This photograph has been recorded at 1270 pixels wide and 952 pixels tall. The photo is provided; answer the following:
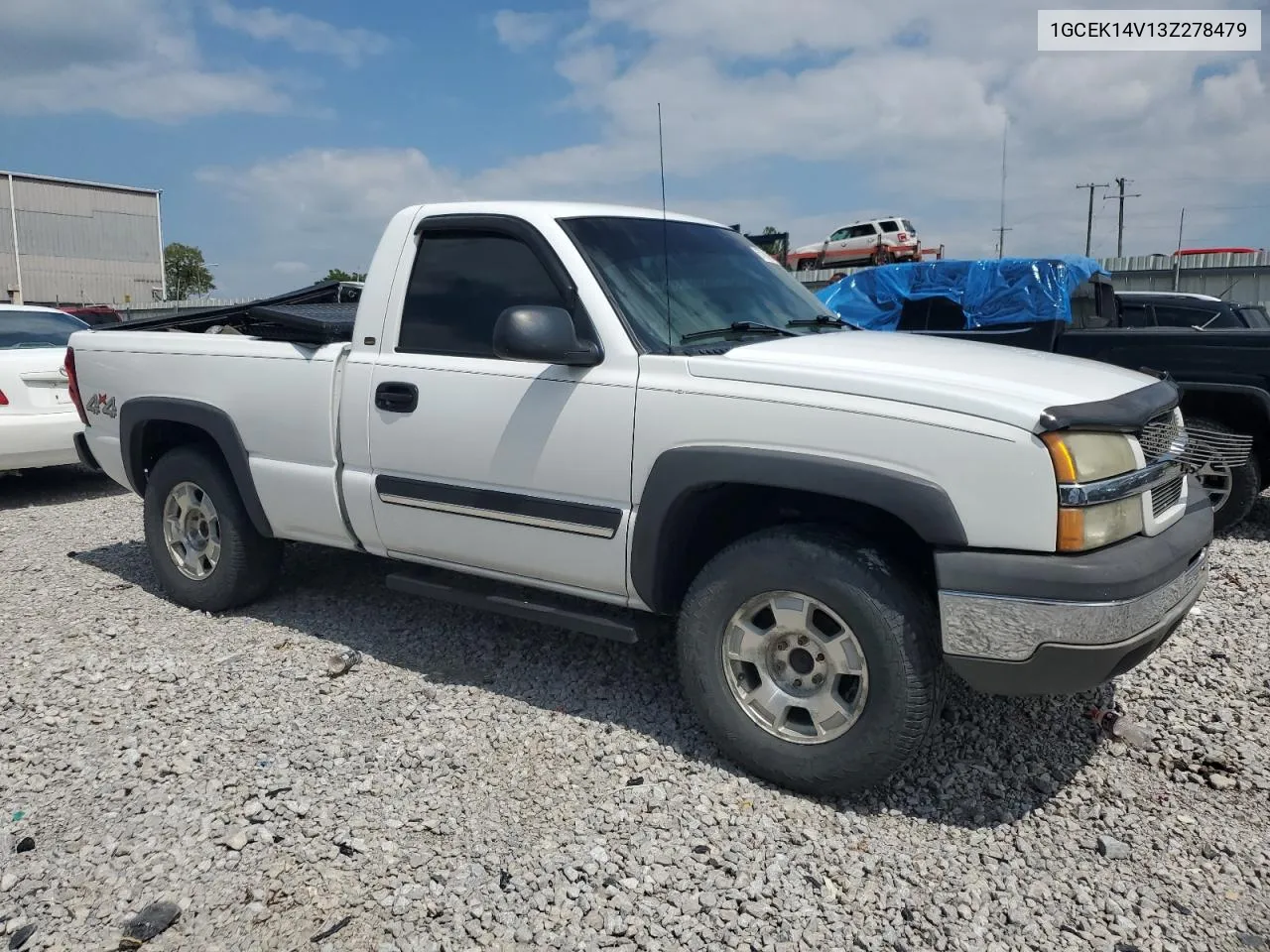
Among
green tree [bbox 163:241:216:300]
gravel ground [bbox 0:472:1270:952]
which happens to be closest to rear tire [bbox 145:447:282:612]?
gravel ground [bbox 0:472:1270:952]

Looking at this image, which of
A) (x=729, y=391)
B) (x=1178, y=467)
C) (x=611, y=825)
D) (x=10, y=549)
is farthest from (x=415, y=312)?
(x=10, y=549)

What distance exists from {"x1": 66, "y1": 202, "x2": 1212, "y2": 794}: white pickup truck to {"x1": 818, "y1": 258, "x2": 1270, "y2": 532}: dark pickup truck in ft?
10.8

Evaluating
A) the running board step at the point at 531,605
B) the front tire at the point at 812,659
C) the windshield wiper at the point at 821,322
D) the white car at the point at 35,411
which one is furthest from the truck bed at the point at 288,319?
the white car at the point at 35,411

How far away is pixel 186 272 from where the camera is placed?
243 ft

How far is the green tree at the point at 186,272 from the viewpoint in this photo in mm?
72500

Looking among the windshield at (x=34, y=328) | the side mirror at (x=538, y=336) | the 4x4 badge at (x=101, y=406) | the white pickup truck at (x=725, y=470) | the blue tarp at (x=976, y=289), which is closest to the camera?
the white pickup truck at (x=725, y=470)

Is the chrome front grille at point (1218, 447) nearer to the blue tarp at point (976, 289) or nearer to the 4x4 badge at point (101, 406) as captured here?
the blue tarp at point (976, 289)

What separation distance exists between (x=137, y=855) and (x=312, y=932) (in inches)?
28.5

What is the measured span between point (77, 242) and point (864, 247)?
161ft

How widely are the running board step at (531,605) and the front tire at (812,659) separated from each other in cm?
33

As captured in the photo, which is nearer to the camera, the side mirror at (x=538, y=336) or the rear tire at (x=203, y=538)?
the side mirror at (x=538, y=336)

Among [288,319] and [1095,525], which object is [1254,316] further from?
[288,319]

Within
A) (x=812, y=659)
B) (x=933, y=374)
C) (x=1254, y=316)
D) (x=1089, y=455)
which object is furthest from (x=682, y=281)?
(x=1254, y=316)

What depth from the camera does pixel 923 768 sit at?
3.40 m
